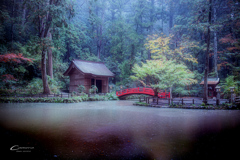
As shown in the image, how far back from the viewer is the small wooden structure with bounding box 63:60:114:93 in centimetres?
2156

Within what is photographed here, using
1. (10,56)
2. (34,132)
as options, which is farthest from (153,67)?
(10,56)

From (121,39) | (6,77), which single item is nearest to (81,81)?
(6,77)

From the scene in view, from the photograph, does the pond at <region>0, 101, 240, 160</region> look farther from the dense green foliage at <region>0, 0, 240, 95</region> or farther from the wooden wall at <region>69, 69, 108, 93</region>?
the wooden wall at <region>69, 69, 108, 93</region>

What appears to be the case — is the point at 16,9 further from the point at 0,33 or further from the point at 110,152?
the point at 110,152

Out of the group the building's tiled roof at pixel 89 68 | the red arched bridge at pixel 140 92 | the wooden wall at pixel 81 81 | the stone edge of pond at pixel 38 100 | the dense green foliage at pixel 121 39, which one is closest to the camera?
the stone edge of pond at pixel 38 100

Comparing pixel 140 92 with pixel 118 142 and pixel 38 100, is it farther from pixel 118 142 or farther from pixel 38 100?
pixel 118 142

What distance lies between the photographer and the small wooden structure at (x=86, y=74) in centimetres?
2156

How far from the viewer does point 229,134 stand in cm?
523

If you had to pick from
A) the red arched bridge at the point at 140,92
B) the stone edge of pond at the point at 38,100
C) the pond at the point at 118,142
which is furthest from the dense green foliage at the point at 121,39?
the pond at the point at 118,142

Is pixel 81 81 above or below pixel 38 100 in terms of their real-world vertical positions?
above

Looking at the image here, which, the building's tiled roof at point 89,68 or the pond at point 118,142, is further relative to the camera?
the building's tiled roof at point 89,68

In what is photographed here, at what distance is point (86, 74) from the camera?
20719 mm

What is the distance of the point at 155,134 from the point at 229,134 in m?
2.68

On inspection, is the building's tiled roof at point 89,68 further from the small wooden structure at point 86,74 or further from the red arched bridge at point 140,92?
the red arched bridge at point 140,92
